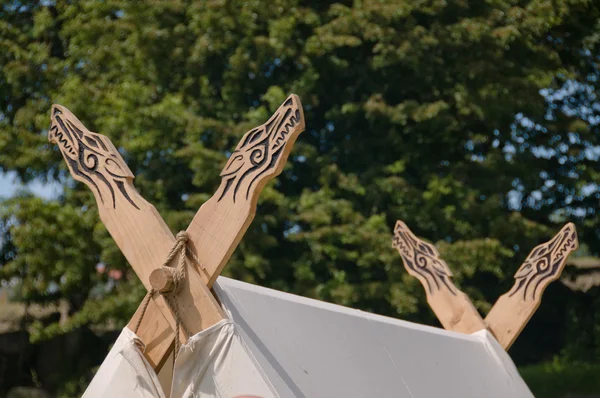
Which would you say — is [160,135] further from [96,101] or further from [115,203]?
[115,203]

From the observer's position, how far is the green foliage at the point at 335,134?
897 centimetres

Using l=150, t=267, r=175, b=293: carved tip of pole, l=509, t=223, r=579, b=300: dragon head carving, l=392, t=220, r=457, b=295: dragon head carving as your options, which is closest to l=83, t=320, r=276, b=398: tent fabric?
l=150, t=267, r=175, b=293: carved tip of pole

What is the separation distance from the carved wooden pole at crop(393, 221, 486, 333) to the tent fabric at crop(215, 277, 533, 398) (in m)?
0.75

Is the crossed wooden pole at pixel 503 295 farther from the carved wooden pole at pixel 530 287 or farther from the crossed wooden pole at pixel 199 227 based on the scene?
the crossed wooden pole at pixel 199 227

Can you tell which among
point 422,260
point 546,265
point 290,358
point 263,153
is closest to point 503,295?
point 546,265

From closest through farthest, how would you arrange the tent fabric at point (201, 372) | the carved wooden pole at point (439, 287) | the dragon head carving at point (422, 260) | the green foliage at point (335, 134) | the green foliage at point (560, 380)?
the tent fabric at point (201, 372), the carved wooden pole at point (439, 287), the dragon head carving at point (422, 260), the green foliage at point (335, 134), the green foliage at point (560, 380)

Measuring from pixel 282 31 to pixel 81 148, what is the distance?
7.14m

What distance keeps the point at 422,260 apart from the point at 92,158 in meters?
2.38

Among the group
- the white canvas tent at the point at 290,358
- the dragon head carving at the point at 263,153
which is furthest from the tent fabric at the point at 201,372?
the dragon head carving at the point at 263,153

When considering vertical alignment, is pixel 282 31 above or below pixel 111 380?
below

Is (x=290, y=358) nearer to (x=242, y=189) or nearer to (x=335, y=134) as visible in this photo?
(x=242, y=189)

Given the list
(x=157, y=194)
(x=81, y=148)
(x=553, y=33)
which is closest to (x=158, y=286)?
(x=81, y=148)

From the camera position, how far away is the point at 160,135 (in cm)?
928

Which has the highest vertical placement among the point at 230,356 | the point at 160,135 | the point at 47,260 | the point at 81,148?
the point at 81,148
